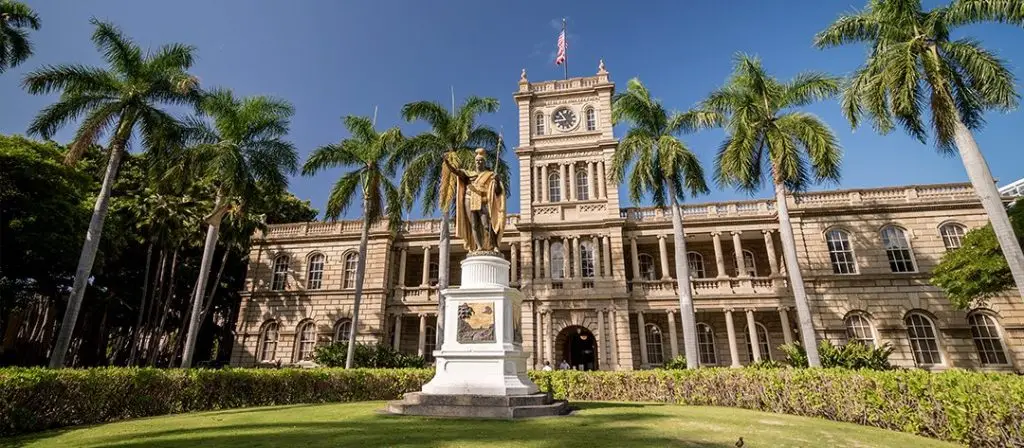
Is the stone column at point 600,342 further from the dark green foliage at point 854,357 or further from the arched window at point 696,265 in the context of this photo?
the dark green foliage at point 854,357

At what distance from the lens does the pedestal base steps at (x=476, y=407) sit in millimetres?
7672

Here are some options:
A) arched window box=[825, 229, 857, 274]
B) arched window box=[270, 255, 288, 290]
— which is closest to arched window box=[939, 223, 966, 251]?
arched window box=[825, 229, 857, 274]

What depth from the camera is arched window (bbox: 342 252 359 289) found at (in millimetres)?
26266

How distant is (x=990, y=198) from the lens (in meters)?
11.4

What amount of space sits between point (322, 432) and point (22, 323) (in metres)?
30.2

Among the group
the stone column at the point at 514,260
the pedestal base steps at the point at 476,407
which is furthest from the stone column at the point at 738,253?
the pedestal base steps at the point at 476,407

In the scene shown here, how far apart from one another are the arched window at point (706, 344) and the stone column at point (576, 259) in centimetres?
657

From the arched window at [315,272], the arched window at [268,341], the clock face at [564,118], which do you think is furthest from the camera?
the arched window at [315,272]

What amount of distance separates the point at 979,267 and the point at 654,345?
1262cm

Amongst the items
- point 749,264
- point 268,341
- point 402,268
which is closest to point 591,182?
point 749,264

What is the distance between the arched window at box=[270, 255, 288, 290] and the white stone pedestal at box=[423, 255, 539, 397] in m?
21.5

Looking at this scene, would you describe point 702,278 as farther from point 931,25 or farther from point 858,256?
point 931,25

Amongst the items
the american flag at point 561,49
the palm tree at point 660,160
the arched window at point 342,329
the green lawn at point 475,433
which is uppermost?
the american flag at point 561,49

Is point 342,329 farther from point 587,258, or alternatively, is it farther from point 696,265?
point 696,265
